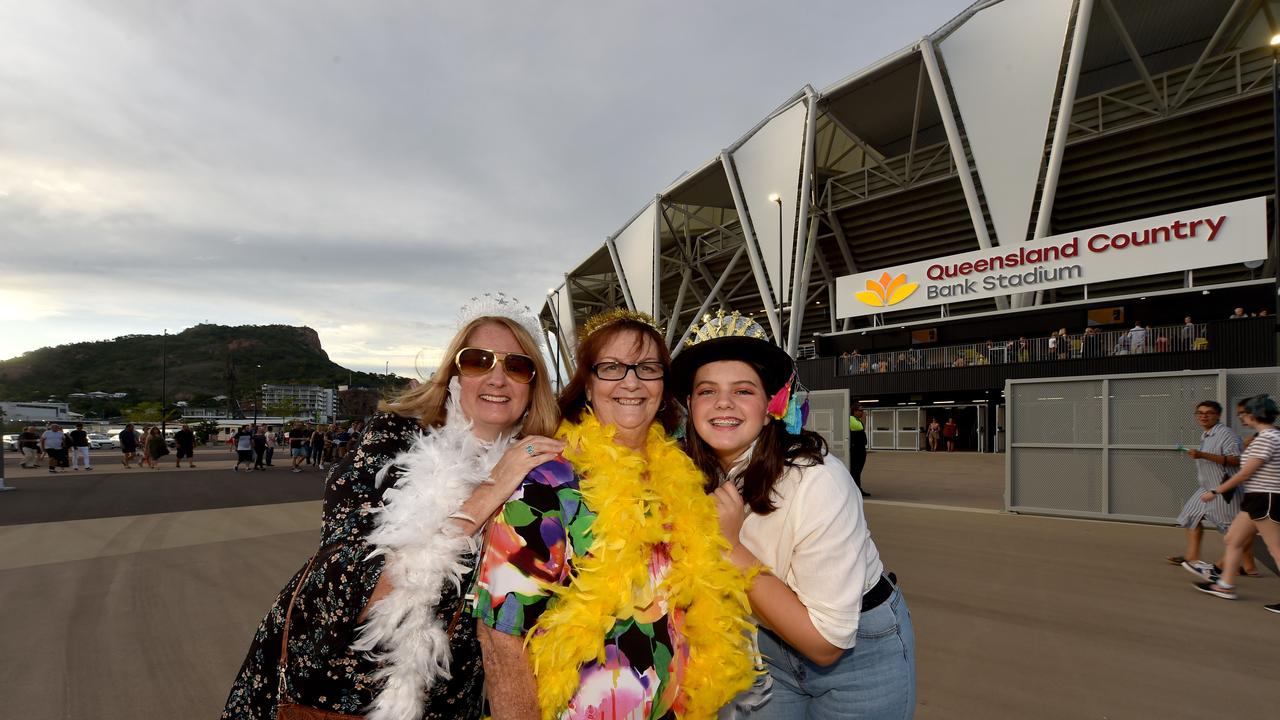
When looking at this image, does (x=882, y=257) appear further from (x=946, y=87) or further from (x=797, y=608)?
(x=797, y=608)

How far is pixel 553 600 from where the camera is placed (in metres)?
1.47

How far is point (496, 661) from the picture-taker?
1.43 metres

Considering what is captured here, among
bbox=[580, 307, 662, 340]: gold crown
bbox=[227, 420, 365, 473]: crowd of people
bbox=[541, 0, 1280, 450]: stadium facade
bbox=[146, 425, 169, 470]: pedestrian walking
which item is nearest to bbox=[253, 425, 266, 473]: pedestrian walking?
bbox=[227, 420, 365, 473]: crowd of people

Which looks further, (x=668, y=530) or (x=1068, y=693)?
(x=1068, y=693)

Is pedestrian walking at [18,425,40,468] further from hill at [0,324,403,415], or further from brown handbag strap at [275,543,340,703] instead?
hill at [0,324,403,415]

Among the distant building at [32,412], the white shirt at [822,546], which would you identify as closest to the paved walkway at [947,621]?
the white shirt at [822,546]

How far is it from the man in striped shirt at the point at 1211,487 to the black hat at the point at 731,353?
6586 mm

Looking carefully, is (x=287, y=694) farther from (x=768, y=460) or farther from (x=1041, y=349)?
(x=1041, y=349)

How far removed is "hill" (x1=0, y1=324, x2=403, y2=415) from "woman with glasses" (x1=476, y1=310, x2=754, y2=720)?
98029 millimetres

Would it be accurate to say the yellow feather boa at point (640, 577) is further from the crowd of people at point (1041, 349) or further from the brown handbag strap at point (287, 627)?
the crowd of people at point (1041, 349)

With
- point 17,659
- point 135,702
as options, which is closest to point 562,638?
point 135,702

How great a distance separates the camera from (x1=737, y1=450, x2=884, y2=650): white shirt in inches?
66.1

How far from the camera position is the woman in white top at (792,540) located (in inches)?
66.8

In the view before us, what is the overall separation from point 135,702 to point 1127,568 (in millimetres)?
8549
